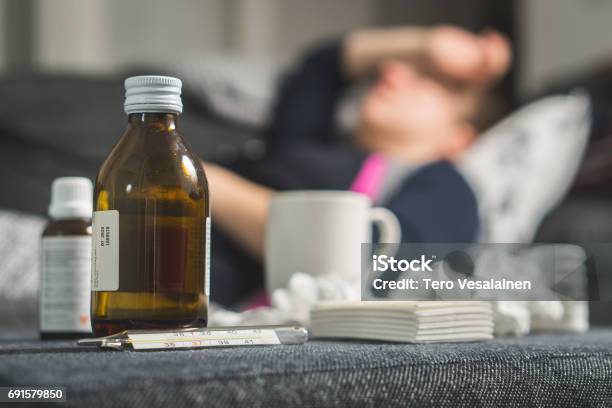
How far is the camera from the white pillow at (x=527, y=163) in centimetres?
140

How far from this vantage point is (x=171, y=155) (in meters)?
0.54

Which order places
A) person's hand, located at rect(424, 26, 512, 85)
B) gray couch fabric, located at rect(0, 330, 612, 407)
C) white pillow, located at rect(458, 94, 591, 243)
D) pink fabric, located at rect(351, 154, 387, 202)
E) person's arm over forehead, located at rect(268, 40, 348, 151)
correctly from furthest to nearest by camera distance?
person's arm over forehead, located at rect(268, 40, 348, 151)
person's hand, located at rect(424, 26, 512, 85)
white pillow, located at rect(458, 94, 591, 243)
pink fabric, located at rect(351, 154, 387, 202)
gray couch fabric, located at rect(0, 330, 612, 407)

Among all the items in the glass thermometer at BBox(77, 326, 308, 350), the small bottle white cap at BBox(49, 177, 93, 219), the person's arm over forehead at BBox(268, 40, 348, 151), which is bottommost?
the glass thermometer at BBox(77, 326, 308, 350)

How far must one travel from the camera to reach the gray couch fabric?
38 cm

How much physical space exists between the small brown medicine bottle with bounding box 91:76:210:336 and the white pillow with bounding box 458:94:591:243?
85 centimetres

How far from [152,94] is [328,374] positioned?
23 cm

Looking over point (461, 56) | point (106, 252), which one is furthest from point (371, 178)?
point (106, 252)

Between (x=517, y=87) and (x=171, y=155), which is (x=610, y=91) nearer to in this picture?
(x=517, y=87)

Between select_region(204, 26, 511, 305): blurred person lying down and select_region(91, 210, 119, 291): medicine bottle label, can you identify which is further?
select_region(204, 26, 511, 305): blurred person lying down

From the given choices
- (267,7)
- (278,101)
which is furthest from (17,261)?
(267,7)

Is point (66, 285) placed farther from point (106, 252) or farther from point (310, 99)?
point (310, 99)

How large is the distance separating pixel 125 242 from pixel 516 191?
1022 millimetres

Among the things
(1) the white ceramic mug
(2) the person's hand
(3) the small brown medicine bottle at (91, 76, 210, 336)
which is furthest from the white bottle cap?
(2) the person's hand

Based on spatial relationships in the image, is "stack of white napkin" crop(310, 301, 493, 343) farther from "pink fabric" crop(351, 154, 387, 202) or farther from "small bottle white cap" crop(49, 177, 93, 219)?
"pink fabric" crop(351, 154, 387, 202)
